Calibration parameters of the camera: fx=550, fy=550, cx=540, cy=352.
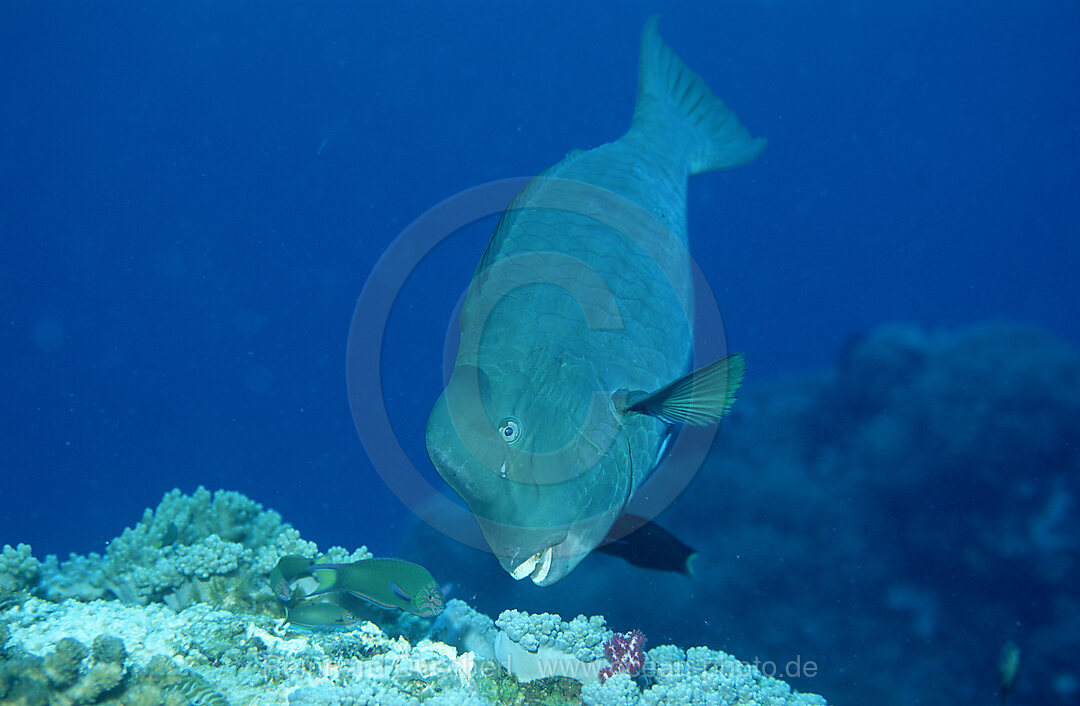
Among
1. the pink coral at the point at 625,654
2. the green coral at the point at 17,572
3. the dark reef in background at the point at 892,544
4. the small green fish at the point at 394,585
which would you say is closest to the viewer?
the small green fish at the point at 394,585

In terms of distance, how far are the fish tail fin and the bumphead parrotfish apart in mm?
1503

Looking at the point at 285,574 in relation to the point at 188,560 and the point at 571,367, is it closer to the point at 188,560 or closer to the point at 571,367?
the point at 188,560

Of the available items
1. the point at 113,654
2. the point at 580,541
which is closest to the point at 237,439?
the point at 113,654

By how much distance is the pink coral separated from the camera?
3.04 meters

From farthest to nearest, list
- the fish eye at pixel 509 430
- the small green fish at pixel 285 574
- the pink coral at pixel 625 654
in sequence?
the pink coral at pixel 625 654 → the small green fish at pixel 285 574 → the fish eye at pixel 509 430

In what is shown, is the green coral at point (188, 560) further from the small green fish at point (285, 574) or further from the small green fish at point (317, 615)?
the small green fish at point (317, 615)

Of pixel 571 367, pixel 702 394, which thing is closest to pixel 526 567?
pixel 571 367

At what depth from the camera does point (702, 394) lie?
86.5 inches

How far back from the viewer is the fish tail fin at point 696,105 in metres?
4.73

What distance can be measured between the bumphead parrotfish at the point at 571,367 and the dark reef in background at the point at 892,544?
3468 mm

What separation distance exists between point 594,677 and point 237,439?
1546cm

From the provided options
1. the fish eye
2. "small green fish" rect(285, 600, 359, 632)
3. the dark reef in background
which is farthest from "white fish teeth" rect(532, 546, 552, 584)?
the dark reef in background

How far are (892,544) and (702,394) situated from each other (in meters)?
4.85

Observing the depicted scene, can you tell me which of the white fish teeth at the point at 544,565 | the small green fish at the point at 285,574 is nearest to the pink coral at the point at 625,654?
the white fish teeth at the point at 544,565
